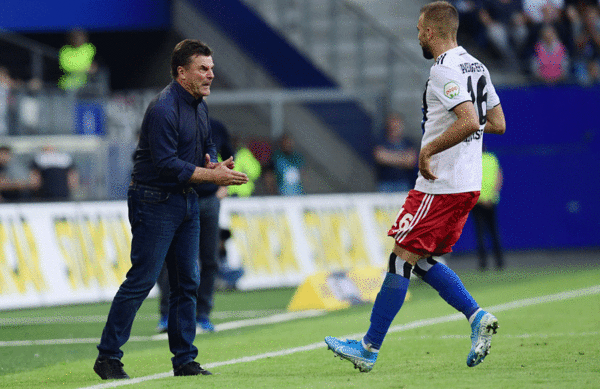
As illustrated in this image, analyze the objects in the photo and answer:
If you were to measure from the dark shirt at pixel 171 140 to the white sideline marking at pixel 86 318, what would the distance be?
469 cm

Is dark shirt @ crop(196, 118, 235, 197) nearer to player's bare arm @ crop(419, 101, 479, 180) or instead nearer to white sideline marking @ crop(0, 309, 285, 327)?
white sideline marking @ crop(0, 309, 285, 327)

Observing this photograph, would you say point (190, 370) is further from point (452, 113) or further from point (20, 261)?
point (20, 261)

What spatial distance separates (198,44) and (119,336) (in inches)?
75.1

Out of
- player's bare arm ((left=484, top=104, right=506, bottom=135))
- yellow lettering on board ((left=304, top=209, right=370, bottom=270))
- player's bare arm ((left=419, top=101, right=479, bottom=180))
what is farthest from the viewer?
yellow lettering on board ((left=304, top=209, right=370, bottom=270))

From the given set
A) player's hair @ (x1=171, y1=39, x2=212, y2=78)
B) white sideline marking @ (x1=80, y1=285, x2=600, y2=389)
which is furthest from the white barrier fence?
player's hair @ (x1=171, y1=39, x2=212, y2=78)

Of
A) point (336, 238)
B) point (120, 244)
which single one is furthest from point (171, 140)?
point (336, 238)

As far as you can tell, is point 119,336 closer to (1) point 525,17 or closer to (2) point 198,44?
(2) point 198,44

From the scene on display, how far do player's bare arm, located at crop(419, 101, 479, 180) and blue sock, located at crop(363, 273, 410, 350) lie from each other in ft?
2.31

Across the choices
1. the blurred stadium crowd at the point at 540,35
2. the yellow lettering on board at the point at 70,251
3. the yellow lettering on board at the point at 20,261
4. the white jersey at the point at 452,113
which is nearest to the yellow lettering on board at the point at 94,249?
the yellow lettering on board at the point at 70,251

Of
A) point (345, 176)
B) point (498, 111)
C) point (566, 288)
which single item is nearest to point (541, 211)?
point (345, 176)

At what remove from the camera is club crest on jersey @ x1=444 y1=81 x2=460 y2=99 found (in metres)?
6.33

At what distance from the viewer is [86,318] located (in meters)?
11.4

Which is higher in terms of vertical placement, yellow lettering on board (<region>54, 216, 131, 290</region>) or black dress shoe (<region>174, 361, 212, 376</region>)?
black dress shoe (<region>174, 361, 212, 376</region>)

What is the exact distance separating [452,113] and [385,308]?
49.3 inches
